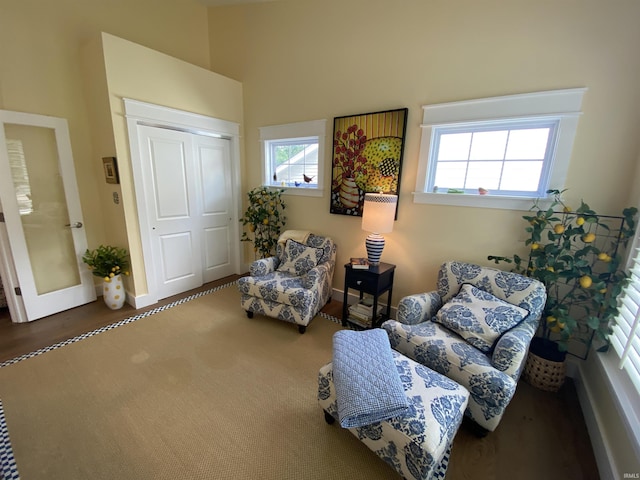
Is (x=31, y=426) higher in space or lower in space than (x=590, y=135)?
lower

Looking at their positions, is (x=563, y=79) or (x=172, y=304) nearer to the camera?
(x=563, y=79)

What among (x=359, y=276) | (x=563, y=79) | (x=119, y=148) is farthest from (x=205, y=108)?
(x=563, y=79)

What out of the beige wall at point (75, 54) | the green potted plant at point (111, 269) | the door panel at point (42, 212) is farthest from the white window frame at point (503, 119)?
the door panel at point (42, 212)

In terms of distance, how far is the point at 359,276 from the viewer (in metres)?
2.44

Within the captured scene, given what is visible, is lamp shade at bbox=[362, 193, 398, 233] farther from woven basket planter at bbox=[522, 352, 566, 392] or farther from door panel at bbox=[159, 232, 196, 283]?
door panel at bbox=[159, 232, 196, 283]

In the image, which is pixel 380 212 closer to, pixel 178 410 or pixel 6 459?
pixel 178 410

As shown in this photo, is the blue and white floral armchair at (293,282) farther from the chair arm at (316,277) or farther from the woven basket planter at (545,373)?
the woven basket planter at (545,373)

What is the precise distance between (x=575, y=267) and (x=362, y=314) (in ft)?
5.32

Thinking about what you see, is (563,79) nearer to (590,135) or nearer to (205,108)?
(590,135)

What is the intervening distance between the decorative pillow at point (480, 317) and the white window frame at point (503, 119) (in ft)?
2.58

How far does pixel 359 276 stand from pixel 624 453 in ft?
5.74

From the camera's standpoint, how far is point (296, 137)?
308 cm

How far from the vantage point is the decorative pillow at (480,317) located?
1624 mm

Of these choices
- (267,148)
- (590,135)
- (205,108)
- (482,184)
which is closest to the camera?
(590,135)
